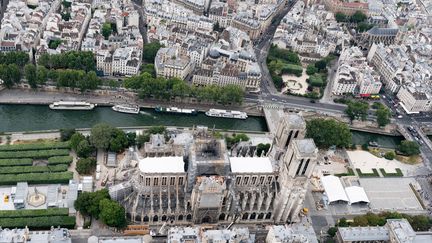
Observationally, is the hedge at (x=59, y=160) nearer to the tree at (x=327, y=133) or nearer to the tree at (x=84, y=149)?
the tree at (x=84, y=149)

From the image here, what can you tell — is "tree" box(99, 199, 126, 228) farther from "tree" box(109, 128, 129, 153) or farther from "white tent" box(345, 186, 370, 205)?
"white tent" box(345, 186, 370, 205)

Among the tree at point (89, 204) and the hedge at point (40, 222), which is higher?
the tree at point (89, 204)

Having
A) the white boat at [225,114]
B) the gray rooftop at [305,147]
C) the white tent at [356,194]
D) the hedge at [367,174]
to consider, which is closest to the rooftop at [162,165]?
the gray rooftop at [305,147]

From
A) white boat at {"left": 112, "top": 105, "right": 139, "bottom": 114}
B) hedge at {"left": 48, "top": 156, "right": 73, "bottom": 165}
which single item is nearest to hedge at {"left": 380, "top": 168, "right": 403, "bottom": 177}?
white boat at {"left": 112, "top": 105, "right": 139, "bottom": 114}

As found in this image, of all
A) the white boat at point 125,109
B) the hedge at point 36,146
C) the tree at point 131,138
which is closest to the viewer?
the hedge at point 36,146

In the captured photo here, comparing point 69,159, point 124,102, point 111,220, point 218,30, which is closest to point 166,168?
point 111,220

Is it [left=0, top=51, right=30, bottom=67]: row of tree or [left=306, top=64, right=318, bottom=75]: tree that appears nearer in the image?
[left=0, top=51, right=30, bottom=67]: row of tree

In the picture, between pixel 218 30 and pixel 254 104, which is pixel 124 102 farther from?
pixel 218 30
